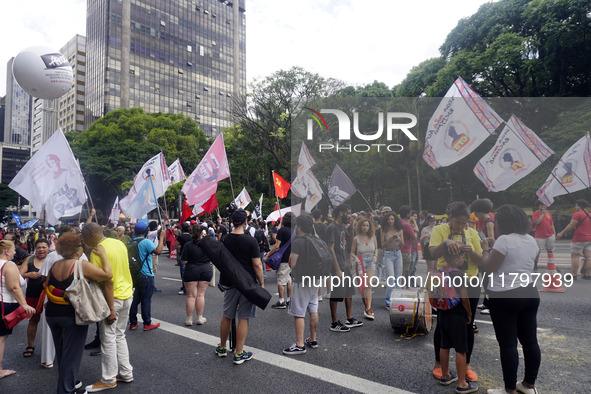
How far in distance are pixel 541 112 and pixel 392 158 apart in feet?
46.8

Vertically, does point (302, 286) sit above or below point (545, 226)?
below

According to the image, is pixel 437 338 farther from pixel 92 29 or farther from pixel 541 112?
pixel 92 29

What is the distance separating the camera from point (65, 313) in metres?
3.58

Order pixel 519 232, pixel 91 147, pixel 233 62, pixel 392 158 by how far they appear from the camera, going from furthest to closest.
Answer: pixel 233 62, pixel 91 147, pixel 392 158, pixel 519 232

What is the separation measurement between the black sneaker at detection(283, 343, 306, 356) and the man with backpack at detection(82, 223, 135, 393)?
1819 millimetres

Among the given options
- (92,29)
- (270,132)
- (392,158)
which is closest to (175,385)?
(270,132)

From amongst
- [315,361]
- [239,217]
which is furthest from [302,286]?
[239,217]

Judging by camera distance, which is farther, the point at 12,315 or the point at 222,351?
the point at 222,351

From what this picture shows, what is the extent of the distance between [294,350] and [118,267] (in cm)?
235

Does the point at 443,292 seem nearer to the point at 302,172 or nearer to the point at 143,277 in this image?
the point at 143,277

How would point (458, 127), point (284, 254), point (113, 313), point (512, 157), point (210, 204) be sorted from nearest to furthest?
point (113, 313), point (458, 127), point (284, 254), point (512, 157), point (210, 204)

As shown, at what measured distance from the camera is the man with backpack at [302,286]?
4.87m

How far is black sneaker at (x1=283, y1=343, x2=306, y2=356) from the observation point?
4.80 meters

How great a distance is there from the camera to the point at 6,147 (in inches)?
4749
